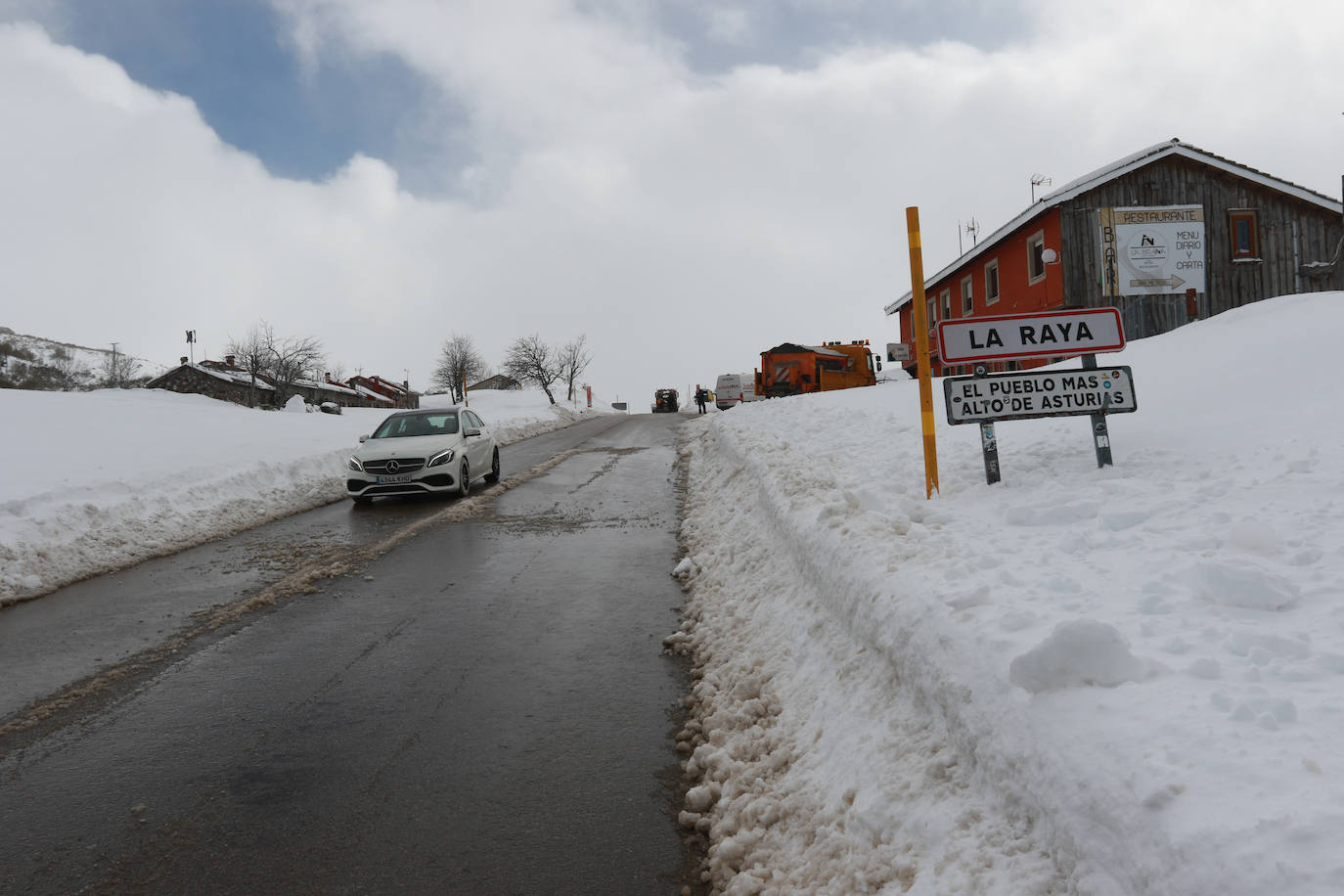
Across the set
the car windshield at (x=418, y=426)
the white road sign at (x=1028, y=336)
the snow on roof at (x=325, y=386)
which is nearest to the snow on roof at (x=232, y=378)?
the snow on roof at (x=325, y=386)

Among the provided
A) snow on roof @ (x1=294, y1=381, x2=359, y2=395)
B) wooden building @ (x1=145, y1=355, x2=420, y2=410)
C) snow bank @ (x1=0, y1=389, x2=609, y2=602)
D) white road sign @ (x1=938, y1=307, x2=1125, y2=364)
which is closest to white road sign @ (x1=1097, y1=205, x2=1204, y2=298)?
white road sign @ (x1=938, y1=307, x2=1125, y2=364)

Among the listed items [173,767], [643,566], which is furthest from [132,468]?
[173,767]

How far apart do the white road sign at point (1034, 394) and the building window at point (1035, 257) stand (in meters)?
17.2

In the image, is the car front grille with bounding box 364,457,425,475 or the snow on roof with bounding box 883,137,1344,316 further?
the snow on roof with bounding box 883,137,1344,316

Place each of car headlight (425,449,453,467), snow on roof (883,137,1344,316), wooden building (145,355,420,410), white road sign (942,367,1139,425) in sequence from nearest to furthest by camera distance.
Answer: white road sign (942,367,1139,425)
car headlight (425,449,453,467)
snow on roof (883,137,1344,316)
wooden building (145,355,420,410)

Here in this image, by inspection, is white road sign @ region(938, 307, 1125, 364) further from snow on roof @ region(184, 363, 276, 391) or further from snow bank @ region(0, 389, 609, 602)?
snow on roof @ region(184, 363, 276, 391)

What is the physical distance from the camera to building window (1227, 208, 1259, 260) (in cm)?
2036

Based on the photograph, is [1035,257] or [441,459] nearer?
[441,459]

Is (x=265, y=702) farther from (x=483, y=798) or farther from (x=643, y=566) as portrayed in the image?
(x=643, y=566)

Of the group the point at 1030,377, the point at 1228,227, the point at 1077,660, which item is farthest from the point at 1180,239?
the point at 1077,660

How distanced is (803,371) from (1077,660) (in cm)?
3152

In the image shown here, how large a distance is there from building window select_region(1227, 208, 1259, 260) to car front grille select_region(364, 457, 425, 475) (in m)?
21.1

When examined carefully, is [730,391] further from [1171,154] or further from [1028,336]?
[1028,336]

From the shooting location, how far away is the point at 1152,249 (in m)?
20.2
